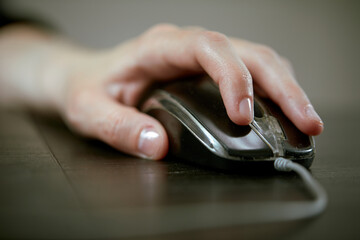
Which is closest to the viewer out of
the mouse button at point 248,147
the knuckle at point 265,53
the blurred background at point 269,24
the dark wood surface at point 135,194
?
the dark wood surface at point 135,194

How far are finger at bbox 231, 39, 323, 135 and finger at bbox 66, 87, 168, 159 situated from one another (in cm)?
16

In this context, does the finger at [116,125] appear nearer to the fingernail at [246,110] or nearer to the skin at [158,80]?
the skin at [158,80]

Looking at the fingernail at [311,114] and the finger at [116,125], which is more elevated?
the fingernail at [311,114]

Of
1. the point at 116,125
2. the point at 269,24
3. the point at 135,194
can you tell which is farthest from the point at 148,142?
the point at 269,24

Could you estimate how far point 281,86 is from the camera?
52 cm

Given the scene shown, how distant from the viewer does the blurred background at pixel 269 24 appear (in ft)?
6.40

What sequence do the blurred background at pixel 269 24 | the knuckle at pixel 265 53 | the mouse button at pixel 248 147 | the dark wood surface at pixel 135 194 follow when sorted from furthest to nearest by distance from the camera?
1. the blurred background at pixel 269 24
2. the knuckle at pixel 265 53
3. the mouse button at pixel 248 147
4. the dark wood surface at pixel 135 194

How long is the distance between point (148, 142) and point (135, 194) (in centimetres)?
18

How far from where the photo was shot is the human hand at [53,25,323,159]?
477mm

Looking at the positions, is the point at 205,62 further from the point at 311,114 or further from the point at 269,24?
the point at 269,24

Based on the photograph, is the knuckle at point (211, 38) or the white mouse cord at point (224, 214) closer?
the white mouse cord at point (224, 214)

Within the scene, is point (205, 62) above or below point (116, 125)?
above

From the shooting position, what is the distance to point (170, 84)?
0.60 metres

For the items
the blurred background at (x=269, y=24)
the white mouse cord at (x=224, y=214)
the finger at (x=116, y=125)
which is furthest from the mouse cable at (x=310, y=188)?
the blurred background at (x=269, y=24)
